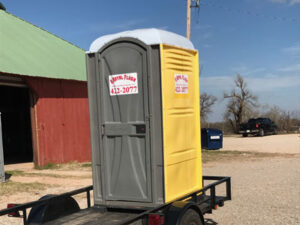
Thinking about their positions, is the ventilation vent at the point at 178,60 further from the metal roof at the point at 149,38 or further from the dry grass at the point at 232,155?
the dry grass at the point at 232,155

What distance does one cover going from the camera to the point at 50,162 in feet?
51.1

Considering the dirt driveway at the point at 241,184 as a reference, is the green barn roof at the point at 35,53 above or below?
above

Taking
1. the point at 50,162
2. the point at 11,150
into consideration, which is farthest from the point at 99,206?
the point at 11,150

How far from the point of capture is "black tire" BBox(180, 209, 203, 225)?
417 cm

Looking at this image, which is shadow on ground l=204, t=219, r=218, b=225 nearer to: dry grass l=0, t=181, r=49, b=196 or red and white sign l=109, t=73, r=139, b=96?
red and white sign l=109, t=73, r=139, b=96

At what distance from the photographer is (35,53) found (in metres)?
17.0

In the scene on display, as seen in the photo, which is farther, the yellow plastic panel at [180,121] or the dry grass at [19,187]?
the dry grass at [19,187]

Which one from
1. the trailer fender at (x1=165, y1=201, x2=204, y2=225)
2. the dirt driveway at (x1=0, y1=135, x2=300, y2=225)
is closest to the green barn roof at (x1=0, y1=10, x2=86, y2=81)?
the dirt driveway at (x1=0, y1=135, x2=300, y2=225)

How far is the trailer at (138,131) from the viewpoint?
4.49 m

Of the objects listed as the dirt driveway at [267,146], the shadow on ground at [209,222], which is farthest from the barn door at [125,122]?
the dirt driveway at [267,146]

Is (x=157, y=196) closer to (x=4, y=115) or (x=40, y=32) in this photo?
(x=40, y=32)

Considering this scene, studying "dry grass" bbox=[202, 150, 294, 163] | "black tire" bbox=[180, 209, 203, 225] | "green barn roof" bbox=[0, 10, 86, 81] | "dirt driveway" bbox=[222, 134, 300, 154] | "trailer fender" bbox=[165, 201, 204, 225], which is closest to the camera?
"trailer fender" bbox=[165, 201, 204, 225]

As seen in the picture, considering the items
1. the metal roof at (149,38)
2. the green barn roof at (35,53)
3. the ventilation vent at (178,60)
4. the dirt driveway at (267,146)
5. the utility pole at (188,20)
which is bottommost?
the dirt driveway at (267,146)

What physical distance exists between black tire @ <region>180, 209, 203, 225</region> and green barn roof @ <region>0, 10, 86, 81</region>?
10917 millimetres
